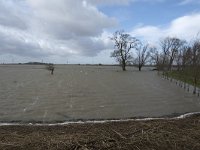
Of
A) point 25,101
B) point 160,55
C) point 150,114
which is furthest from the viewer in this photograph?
point 160,55

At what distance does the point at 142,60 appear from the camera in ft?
359

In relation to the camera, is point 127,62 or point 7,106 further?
point 127,62

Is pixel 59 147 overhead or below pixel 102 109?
overhead

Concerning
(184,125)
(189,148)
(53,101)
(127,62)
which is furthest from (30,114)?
(127,62)

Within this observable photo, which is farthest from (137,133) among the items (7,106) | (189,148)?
(7,106)

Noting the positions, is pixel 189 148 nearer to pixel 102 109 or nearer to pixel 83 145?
pixel 83 145

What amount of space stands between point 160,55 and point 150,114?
9074cm

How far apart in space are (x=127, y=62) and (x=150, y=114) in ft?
259

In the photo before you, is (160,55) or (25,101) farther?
(160,55)

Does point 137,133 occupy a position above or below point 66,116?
above

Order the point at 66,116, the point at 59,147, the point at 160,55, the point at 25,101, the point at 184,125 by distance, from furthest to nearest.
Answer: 1. the point at 160,55
2. the point at 25,101
3. the point at 66,116
4. the point at 184,125
5. the point at 59,147

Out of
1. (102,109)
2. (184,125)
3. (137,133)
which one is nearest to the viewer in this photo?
(137,133)

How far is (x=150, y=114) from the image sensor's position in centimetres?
1684

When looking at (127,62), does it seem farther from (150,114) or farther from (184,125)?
(184,125)
